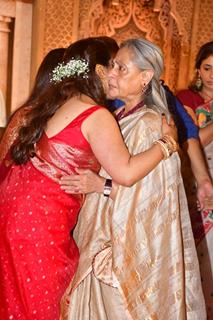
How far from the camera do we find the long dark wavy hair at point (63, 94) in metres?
1.56

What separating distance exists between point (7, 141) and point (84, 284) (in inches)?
24.0

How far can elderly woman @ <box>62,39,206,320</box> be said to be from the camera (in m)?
1.58

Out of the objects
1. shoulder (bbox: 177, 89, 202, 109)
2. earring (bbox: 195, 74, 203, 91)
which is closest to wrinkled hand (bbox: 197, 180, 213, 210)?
shoulder (bbox: 177, 89, 202, 109)

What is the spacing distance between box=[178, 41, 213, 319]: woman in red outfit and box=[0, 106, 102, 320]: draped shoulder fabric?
89 cm

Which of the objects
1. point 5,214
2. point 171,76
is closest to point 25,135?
point 5,214

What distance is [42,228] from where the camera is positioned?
1577 mm

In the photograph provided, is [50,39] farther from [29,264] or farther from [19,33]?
[29,264]

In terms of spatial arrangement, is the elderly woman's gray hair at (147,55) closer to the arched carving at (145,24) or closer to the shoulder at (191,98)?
the shoulder at (191,98)

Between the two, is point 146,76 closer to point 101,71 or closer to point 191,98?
point 101,71

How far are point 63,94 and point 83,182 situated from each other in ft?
1.05

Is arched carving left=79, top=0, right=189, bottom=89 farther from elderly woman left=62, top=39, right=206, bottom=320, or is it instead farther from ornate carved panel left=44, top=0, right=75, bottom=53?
elderly woman left=62, top=39, right=206, bottom=320

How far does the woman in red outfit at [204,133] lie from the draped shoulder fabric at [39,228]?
2.92ft

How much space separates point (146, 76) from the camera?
162 centimetres

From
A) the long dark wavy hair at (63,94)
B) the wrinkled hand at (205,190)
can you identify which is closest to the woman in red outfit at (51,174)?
the long dark wavy hair at (63,94)
